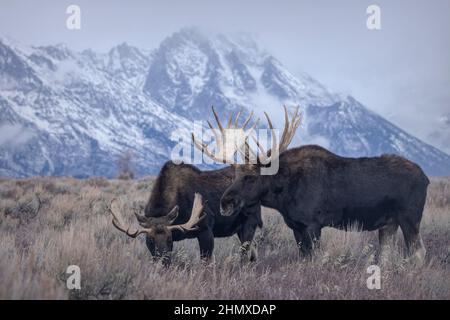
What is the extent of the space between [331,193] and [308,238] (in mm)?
742

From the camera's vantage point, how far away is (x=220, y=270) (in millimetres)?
6473

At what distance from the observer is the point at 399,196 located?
7336mm

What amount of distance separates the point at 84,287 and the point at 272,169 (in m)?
3.39

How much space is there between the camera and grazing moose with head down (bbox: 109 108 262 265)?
20.8 feet

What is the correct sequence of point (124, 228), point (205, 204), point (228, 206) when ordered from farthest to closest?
1. point (205, 204)
2. point (228, 206)
3. point (124, 228)

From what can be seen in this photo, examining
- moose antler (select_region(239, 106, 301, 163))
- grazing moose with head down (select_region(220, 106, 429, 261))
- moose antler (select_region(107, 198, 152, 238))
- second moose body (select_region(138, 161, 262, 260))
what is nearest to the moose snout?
grazing moose with head down (select_region(220, 106, 429, 261))

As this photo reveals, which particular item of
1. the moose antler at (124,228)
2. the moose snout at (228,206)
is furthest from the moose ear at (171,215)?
the moose snout at (228,206)

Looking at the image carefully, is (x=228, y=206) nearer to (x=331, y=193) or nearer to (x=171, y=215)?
(x=171, y=215)

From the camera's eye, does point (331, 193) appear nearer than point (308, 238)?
No

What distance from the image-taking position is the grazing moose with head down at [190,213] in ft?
20.8

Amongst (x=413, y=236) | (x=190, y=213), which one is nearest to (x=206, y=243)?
(x=190, y=213)

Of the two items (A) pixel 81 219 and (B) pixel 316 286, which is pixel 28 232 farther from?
(B) pixel 316 286

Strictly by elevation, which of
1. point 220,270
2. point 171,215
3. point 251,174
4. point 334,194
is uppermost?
point 251,174
